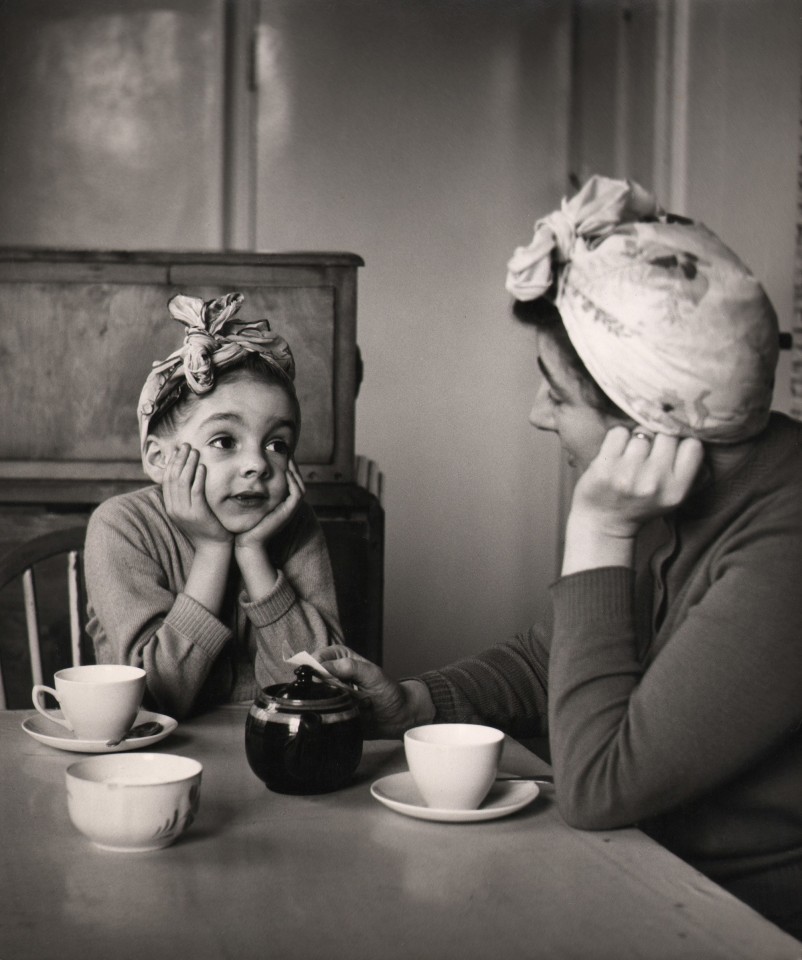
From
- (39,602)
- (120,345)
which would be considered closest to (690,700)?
(39,602)

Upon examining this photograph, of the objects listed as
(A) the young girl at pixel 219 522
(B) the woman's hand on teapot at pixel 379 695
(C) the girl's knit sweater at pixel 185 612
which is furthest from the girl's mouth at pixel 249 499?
(B) the woman's hand on teapot at pixel 379 695

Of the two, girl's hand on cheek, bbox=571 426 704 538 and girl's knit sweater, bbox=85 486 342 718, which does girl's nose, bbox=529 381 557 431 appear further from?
girl's knit sweater, bbox=85 486 342 718

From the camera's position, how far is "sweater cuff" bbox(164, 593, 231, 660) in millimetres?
1575

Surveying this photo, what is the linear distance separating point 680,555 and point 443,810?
1.22ft

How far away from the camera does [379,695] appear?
55.1 inches

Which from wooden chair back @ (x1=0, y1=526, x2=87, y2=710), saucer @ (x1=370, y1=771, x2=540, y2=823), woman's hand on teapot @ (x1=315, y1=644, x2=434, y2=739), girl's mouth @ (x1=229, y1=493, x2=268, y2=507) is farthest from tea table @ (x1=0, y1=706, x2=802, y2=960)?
wooden chair back @ (x1=0, y1=526, x2=87, y2=710)

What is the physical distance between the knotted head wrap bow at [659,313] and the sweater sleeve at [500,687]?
51 centimetres

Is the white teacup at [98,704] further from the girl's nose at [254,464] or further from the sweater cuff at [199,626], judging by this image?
the girl's nose at [254,464]

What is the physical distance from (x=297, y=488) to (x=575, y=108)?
2765 mm

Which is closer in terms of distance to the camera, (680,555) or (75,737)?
(680,555)

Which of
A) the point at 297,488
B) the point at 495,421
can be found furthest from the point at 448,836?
the point at 495,421

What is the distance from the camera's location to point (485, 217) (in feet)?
13.3

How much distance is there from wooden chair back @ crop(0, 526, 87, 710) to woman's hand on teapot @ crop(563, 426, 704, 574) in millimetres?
1027

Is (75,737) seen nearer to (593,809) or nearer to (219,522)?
(219,522)
